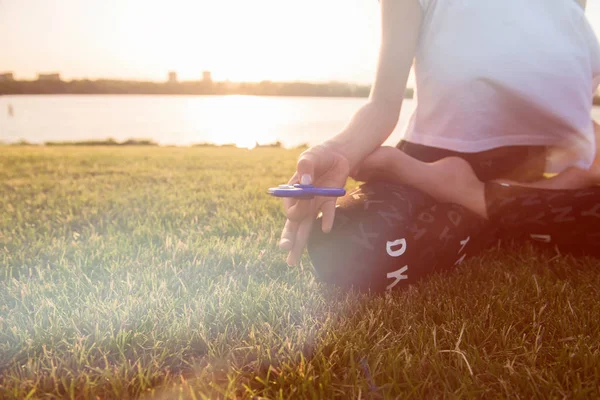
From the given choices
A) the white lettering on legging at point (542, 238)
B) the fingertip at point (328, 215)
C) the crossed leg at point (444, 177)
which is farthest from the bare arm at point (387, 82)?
the white lettering on legging at point (542, 238)

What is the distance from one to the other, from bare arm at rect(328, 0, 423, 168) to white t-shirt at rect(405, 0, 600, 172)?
7.2 inches

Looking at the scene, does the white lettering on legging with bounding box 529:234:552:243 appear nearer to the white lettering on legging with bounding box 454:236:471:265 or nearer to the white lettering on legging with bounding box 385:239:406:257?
the white lettering on legging with bounding box 454:236:471:265

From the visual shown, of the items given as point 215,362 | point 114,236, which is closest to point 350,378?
point 215,362

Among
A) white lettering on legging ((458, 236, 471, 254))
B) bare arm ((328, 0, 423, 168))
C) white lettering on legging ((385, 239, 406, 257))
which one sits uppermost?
bare arm ((328, 0, 423, 168))

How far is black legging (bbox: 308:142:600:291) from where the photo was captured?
6.19ft

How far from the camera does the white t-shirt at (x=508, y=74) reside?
2.30 m

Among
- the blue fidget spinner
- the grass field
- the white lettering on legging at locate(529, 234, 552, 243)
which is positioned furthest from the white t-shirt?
the blue fidget spinner

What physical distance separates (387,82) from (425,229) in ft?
2.27

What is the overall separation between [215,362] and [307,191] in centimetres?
60

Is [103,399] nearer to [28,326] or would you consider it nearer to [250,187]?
[28,326]

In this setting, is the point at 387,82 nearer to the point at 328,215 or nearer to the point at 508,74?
the point at 508,74

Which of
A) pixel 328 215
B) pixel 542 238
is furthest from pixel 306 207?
pixel 542 238

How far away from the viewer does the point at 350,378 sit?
133 cm

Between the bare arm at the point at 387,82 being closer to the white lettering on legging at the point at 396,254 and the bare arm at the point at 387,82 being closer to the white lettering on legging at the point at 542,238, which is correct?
the white lettering on legging at the point at 396,254
